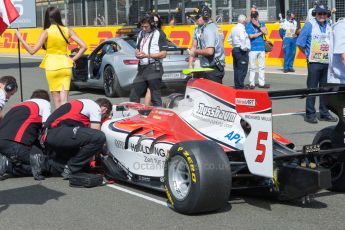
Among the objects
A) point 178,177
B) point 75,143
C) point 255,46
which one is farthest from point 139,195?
point 255,46

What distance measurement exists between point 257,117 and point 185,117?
1.17 m

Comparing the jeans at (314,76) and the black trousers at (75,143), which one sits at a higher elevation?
the jeans at (314,76)

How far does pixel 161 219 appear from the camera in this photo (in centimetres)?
543

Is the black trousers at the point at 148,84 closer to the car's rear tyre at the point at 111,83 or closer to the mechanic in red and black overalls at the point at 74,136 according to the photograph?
the mechanic in red and black overalls at the point at 74,136

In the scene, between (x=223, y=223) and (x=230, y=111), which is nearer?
(x=223, y=223)

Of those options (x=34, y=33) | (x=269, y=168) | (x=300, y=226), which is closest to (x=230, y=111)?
(x=269, y=168)

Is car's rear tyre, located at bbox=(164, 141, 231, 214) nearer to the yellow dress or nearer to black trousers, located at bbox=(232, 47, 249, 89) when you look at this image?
the yellow dress

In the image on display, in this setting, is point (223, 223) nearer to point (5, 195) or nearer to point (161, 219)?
point (161, 219)

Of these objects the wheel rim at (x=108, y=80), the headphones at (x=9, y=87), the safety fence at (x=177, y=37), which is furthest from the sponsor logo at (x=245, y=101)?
the safety fence at (x=177, y=37)

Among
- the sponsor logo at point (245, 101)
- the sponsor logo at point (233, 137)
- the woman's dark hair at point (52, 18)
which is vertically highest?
the woman's dark hair at point (52, 18)

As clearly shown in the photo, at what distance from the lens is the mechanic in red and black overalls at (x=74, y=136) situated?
→ 21.9 ft

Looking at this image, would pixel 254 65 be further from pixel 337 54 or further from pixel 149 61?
pixel 337 54

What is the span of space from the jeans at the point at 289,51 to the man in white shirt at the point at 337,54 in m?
10.3

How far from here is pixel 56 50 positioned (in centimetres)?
869
